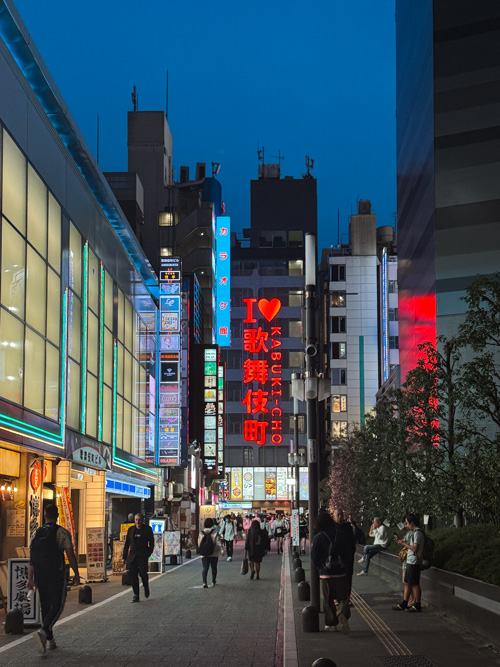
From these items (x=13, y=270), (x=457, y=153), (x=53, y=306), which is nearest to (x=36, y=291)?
(x=53, y=306)

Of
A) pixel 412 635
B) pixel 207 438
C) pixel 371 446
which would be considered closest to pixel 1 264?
pixel 412 635

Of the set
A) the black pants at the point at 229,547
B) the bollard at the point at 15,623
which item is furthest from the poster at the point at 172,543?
the bollard at the point at 15,623

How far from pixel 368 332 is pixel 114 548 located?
79.6m

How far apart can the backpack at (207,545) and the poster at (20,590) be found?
357 inches

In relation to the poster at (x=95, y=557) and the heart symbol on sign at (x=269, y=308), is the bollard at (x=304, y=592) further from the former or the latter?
the heart symbol on sign at (x=269, y=308)

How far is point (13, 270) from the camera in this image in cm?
2181

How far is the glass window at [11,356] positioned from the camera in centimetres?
2098

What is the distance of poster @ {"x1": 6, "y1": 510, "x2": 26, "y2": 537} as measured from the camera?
2380cm

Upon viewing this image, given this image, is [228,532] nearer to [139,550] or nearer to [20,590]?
[139,550]

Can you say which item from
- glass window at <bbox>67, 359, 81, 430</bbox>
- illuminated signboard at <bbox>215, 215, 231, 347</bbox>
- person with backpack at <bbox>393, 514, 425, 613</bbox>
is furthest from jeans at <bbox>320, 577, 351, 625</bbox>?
illuminated signboard at <bbox>215, 215, 231, 347</bbox>

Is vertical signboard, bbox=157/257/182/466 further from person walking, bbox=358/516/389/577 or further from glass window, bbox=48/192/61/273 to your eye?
glass window, bbox=48/192/61/273

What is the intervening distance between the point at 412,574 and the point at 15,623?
22.7 ft

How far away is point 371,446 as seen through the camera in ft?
131

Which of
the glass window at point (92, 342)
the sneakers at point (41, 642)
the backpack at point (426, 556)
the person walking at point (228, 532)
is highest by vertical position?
the glass window at point (92, 342)
